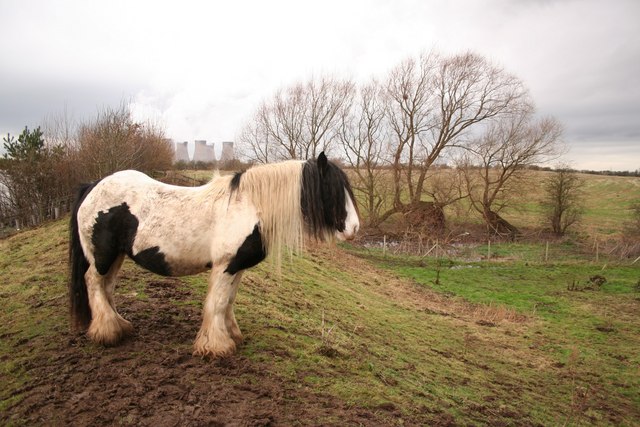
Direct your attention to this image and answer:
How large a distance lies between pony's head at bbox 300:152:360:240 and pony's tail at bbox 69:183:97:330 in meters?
2.32

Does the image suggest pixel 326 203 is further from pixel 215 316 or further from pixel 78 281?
pixel 78 281

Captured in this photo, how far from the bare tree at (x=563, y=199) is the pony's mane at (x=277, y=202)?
106 ft

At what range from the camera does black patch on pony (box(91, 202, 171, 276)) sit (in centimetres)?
366

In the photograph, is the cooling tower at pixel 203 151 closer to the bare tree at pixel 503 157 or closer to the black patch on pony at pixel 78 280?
the bare tree at pixel 503 157

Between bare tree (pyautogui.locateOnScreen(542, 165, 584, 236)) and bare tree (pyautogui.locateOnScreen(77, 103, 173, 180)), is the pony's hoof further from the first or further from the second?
bare tree (pyautogui.locateOnScreen(542, 165, 584, 236))

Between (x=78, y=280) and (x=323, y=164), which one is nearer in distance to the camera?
(x=323, y=164)

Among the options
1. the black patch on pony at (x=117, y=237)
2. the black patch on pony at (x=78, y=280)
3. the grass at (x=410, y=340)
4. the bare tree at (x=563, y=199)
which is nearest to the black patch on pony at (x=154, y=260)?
the black patch on pony at (x=117, y=237)

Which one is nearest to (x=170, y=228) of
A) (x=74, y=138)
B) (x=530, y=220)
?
(x=74, y=138)

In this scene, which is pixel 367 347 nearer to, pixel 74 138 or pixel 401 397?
pixel 401 397

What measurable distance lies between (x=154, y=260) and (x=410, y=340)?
484cm

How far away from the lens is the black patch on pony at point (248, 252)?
3.49 metres

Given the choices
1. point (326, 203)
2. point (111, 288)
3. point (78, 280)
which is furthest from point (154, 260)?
point (326, 203)

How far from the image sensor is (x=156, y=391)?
10.2 feet

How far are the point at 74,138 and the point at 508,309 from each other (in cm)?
2436
